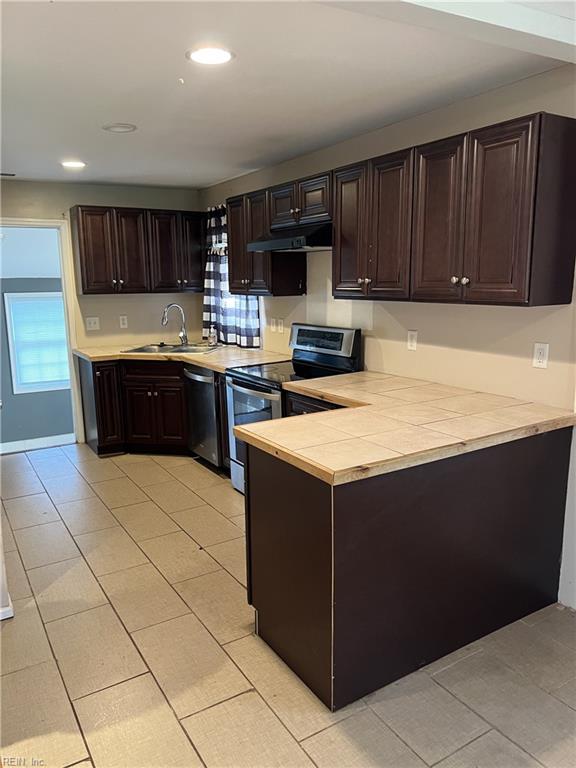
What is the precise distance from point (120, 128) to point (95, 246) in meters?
1.79

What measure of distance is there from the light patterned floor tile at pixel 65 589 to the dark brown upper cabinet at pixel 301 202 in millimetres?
2464

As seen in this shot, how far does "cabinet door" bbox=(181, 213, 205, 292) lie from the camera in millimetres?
5219

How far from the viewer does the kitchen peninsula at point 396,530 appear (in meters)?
1.90

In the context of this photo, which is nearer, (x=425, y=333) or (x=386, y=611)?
(x=386, y=611)

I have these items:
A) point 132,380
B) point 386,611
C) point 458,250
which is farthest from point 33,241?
point 386,611

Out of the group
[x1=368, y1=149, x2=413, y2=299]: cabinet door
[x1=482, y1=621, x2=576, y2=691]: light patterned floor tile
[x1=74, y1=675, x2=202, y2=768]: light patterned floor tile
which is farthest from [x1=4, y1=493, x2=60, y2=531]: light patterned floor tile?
[x1=482, y1=621, x2=576, y2=691]: light patterned floor tile

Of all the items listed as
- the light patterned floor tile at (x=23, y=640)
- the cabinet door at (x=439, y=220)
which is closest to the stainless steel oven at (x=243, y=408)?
the cabinet door at (x=439, y=220)

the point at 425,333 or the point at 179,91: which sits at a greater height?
the point at 179,91

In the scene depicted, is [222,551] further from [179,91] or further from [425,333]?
[179,91]

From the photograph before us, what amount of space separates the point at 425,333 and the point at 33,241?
4.97m

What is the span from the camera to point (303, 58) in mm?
2246

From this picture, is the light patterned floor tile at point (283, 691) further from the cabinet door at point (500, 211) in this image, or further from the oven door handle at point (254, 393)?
the cabinet door at point (500, 211)

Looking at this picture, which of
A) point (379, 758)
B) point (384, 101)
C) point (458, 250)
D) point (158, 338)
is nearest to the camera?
point (379, 758)

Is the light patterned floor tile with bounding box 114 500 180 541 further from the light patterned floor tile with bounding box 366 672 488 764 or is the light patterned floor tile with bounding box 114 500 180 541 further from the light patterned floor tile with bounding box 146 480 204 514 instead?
the light patterned floor tile with bounding box 366 672 488 764
